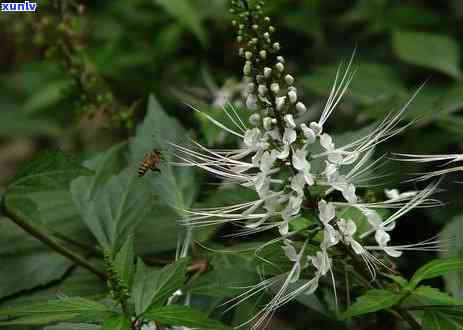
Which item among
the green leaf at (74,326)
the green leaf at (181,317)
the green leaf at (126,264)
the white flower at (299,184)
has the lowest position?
the green leaf at (74,326)

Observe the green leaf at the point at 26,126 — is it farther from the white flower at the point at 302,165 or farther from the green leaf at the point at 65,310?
the white flower at the point at 302,165

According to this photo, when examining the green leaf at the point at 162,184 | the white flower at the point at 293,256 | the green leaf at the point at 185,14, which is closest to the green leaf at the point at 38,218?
the green leaf at the point at 162,184

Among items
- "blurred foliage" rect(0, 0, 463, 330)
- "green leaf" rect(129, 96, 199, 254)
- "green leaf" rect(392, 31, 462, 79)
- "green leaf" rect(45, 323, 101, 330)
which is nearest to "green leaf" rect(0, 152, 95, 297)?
"blurred foliage" rect(0, 0, 463, 330)

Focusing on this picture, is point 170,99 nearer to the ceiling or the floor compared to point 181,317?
nearer to the ceiling

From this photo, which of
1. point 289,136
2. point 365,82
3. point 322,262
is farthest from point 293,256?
point 365,82

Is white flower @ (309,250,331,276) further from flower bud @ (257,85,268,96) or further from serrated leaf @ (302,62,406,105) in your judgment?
serrated leaf @ (302,62,406,105)

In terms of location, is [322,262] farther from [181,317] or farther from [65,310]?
[65,310]
